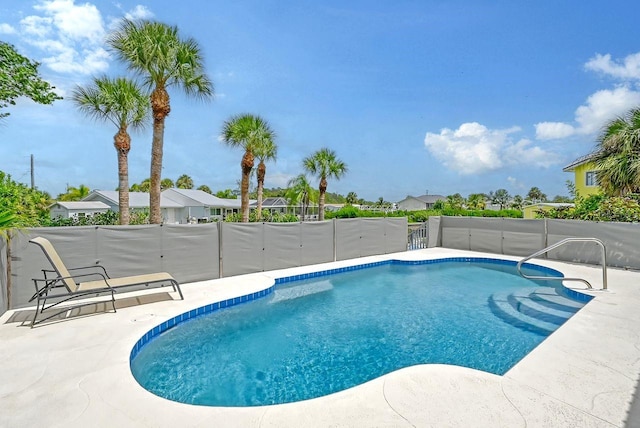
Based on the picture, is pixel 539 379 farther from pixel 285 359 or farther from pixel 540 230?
pixel 540 230

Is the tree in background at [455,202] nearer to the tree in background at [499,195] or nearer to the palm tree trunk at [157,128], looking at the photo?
the tree in background at [499,195]

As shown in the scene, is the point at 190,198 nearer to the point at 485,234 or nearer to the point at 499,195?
the point at 485,234

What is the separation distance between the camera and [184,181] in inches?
2373

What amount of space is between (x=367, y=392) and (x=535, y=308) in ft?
16.4

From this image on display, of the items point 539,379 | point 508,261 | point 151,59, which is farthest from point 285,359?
point 508,261

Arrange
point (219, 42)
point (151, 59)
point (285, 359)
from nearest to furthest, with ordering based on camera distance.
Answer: point (285, 359), point (151, 59), point (219, 42)

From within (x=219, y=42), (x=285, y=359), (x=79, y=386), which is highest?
(x=219, y=42)

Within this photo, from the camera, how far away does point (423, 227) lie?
13.4 metres

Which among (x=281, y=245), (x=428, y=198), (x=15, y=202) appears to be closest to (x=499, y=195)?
(x=428, y=198)

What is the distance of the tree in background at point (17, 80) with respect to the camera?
7082 mm

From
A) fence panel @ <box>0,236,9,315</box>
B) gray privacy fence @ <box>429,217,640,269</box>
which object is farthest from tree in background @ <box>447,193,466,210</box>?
fence panel @ <box>0,236,9,315</box>

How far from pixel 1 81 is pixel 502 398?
10.3 m

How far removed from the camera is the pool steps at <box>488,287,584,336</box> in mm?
5452

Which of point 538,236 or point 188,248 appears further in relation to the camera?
point 538,236
